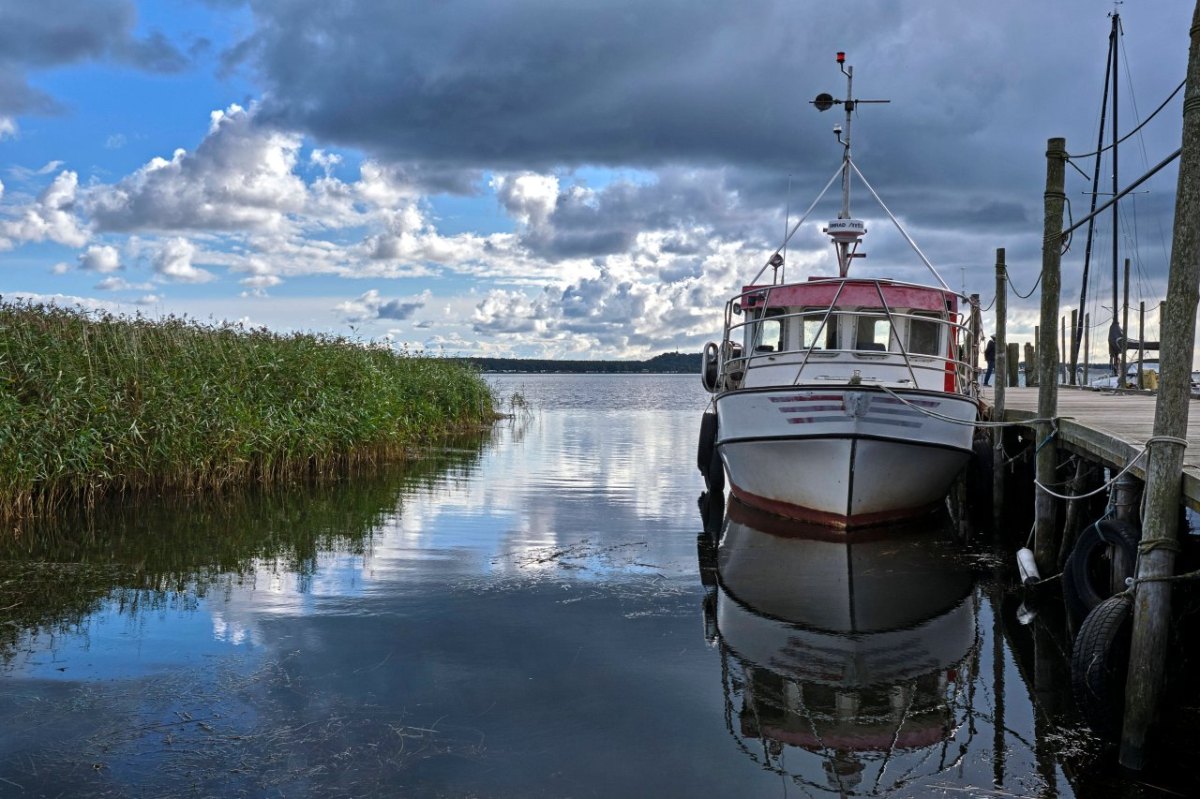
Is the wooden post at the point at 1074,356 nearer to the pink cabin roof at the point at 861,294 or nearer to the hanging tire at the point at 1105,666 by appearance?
the pink cabin roof at the point at 861,294

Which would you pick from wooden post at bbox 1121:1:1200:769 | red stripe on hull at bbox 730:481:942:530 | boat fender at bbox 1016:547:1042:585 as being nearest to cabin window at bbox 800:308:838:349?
red stripe on hull at bbox 730:481:942:530

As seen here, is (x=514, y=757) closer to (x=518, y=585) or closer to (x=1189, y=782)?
(x=1189, y=782)

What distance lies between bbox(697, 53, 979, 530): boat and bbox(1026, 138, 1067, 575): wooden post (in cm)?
117

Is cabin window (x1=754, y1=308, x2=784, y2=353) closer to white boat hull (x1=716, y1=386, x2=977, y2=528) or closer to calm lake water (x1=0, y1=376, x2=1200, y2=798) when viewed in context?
white boat hull (x1=716, y1=386, x2=977, y2=528)

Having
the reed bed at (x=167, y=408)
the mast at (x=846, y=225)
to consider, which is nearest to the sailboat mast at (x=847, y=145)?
the mast at (x=846, y=225)

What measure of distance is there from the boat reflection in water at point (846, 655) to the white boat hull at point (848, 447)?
2.03 feet

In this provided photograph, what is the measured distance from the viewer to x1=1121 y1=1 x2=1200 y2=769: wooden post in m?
5.60

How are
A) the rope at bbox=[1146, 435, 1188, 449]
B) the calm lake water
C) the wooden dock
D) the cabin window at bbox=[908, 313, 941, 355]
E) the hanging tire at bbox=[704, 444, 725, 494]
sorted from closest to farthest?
the calm lake water
the rope at bbox=[1146, 435, 1188, 449]
the wooden dock
the cabin window at bbox=[908, 313, 941, 355]
the hanging tire at bbox=[704, 444, 725, 494]

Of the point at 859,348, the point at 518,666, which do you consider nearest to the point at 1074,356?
the point at 859,348

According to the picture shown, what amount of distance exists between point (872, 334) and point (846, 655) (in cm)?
781

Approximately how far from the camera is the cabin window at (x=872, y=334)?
14727 millimetres

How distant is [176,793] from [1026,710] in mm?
5519

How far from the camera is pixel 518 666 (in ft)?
24.8

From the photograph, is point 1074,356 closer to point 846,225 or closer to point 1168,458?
point 846,225
